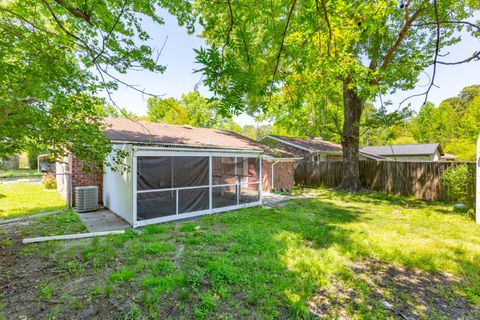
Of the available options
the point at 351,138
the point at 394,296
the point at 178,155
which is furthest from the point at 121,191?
the point at 351,138

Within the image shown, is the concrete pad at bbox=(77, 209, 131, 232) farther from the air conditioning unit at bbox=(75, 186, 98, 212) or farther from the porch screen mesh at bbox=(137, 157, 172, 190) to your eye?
the porch screen mesh at bbox=(137, 157, 172, 190)

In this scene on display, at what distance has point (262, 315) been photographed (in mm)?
2797

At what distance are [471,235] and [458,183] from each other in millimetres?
3171

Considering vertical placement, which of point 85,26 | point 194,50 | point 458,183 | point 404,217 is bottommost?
point 404,217

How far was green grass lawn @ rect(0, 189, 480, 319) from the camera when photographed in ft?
9.64

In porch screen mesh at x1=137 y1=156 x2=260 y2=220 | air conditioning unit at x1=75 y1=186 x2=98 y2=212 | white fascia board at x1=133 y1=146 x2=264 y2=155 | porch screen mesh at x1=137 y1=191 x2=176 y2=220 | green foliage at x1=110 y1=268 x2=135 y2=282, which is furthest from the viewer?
air conditioning unit at x1=75 y1=186 x2=98 y2=212

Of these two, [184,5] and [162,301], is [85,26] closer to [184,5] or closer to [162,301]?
[184,5]

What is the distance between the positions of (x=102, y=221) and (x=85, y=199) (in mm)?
1566

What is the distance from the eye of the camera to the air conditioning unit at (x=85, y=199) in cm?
755

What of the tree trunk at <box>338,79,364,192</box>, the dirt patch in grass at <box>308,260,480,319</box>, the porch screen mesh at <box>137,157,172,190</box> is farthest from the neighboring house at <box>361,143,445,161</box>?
the porch screen mesh at <box>137,157,172,190</box>

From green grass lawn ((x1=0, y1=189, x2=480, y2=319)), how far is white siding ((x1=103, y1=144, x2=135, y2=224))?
1.10m

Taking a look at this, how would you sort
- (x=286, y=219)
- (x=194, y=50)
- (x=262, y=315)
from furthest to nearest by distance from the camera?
(x=286, y=219)
(x=262, y=315)
(x=194, y=50)

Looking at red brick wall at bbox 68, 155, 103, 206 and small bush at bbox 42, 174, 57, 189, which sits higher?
red brick wall at bbox 68, 155, 103, 206

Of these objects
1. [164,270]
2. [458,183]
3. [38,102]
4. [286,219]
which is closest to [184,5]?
[38,102]
